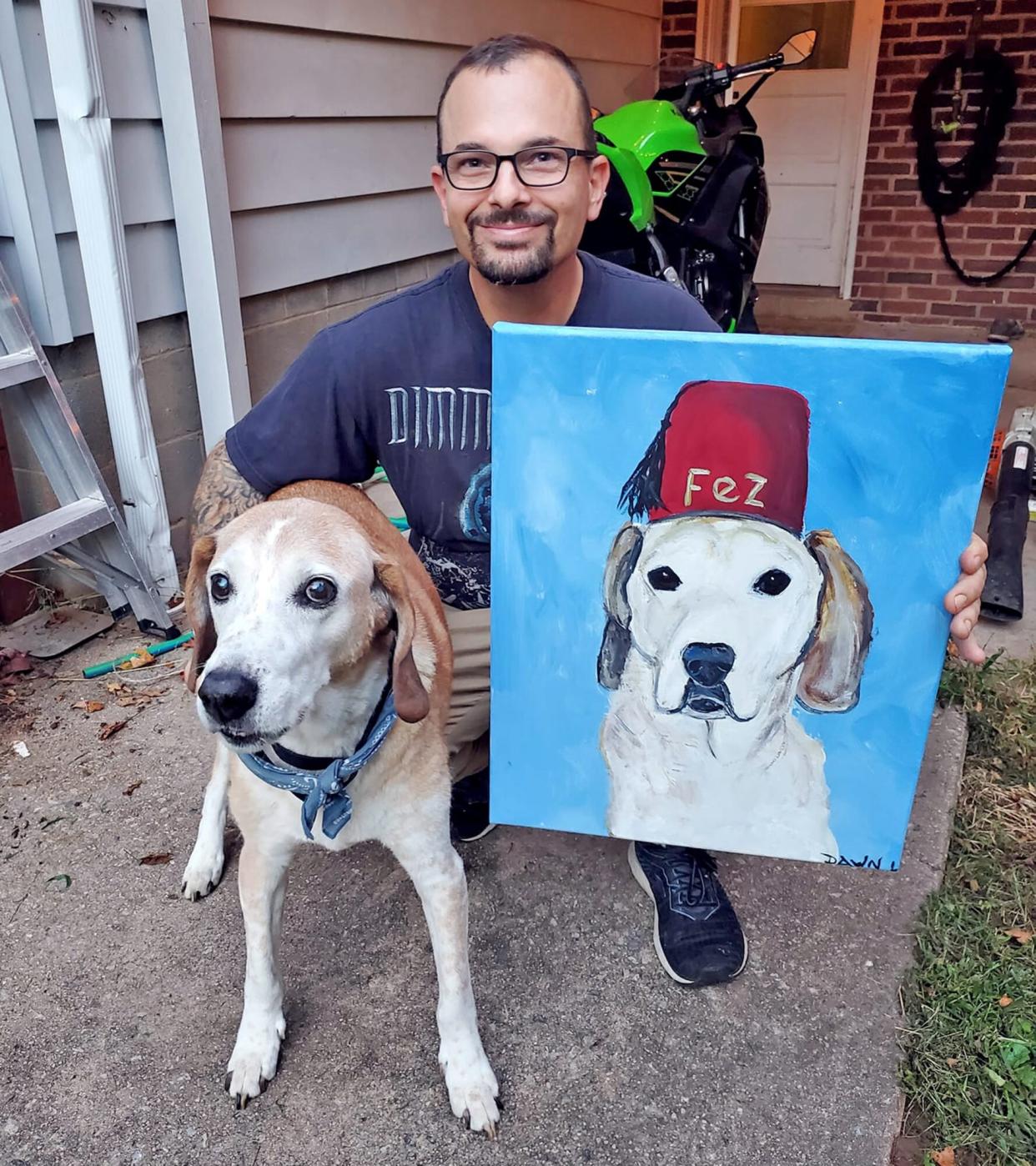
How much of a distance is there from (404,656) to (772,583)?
661 millimetres

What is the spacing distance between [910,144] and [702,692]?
6663 millimetres

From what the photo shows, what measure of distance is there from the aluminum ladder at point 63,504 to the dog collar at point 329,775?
159 centimetres

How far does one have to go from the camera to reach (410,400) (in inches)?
85.0

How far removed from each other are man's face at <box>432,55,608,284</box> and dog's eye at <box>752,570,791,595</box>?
0.85 m

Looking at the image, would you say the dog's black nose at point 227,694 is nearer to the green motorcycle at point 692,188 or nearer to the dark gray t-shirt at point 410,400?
the dark gray t-shirt at point 410,400

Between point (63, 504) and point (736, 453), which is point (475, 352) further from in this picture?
point (63, 504)

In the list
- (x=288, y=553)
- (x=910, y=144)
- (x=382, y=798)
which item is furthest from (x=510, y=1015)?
(x=910, y=144)

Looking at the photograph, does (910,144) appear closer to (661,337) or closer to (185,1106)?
(661,337)

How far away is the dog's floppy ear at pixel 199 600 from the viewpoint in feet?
5.35

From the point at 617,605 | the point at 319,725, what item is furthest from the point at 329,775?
the point at 617,605

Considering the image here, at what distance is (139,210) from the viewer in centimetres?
317

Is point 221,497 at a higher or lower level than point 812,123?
lower

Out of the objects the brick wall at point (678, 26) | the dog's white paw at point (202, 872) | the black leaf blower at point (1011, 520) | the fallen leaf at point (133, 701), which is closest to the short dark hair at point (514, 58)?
the dog's white paw at point (202, 872)

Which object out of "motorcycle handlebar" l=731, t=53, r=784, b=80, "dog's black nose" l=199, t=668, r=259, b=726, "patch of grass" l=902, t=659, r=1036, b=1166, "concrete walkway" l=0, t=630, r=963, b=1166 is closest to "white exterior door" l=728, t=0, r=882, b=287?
"motorcycle handlebar" l=731, t=53, r=784, b=80
